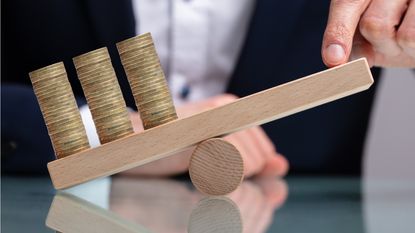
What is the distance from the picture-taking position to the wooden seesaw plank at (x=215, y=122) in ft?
2.06

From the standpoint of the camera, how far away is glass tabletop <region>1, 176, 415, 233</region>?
0.61 metres

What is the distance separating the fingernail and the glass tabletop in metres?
0.14

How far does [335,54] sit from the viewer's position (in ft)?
2.24

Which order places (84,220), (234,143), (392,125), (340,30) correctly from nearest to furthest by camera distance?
(84,220) < (340,30) < (234,143) < (392,125)

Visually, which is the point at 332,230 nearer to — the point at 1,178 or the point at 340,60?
the point at 340,60

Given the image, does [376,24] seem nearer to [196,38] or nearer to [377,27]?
[377,27]

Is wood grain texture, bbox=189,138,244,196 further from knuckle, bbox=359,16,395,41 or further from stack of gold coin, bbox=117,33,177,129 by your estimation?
knuckle, bbox=359,16,395,41

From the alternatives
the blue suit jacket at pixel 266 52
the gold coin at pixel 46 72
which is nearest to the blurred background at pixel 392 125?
the blue suit jacket at pixel 266 52

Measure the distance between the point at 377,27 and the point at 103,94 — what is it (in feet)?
0.95

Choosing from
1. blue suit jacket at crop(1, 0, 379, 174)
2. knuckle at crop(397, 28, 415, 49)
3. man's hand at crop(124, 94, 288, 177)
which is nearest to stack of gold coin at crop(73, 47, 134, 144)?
knuckle at crop(397, 28, 415, 49)

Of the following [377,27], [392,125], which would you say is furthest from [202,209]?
[392,125]

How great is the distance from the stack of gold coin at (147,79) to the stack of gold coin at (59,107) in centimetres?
6

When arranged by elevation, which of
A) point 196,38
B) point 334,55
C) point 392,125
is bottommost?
point 392,125

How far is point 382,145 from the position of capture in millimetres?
2170
